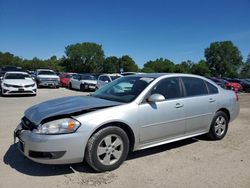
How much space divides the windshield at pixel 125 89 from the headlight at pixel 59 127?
1053mm

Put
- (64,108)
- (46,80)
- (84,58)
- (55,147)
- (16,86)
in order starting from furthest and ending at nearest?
(84,58), (46,80), (16,86), (64,108), (55,147)

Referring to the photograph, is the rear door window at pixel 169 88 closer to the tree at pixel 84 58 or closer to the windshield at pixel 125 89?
the windshield at pixel 125 89

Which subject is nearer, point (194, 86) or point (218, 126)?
point (194, 86)

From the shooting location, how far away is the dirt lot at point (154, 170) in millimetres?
3619

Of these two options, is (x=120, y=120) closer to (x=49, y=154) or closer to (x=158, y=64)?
(x=49, y=154)

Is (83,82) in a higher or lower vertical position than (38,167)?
higher

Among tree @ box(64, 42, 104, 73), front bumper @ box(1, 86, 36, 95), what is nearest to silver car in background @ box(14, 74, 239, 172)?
front bumper @ box(1, 86, 36, 95)

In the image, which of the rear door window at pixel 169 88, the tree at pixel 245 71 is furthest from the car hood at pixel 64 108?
the tree at pixel 245 71

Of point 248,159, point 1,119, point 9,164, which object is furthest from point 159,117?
point 1,119

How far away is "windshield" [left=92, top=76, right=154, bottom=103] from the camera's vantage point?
4589mm

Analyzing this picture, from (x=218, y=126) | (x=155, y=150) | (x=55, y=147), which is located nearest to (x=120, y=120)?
(x=55, y=147)

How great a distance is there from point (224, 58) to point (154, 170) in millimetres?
99769

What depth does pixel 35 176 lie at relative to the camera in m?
3.76

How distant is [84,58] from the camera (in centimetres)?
11431
